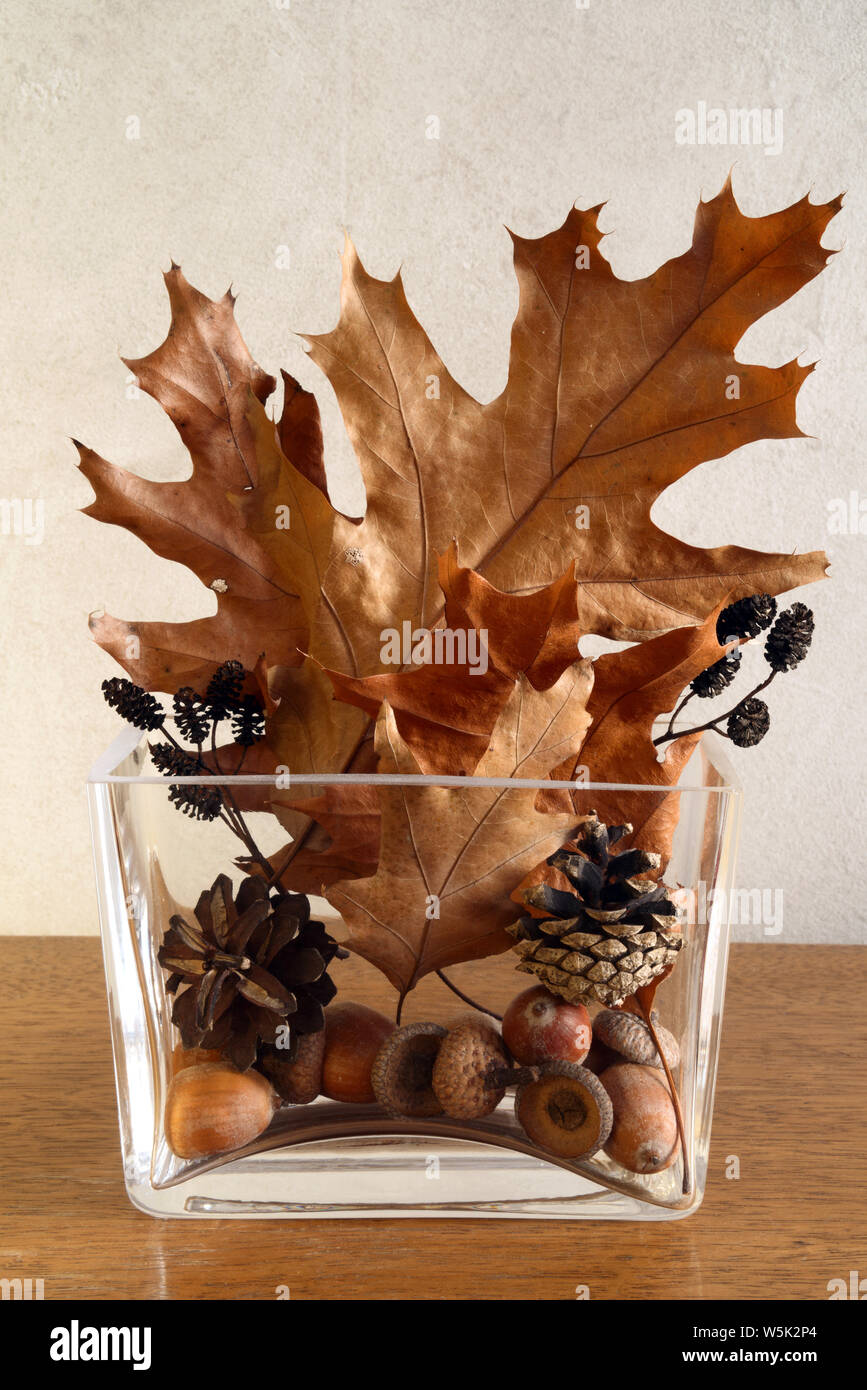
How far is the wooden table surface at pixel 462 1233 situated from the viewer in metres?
0.33

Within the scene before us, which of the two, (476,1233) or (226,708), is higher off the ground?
(226,708)

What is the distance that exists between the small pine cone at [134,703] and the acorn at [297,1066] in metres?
0.10

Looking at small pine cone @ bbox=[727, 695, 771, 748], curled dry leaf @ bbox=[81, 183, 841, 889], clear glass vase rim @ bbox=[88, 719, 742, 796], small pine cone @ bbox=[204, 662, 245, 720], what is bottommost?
clear glass vase rim @ bbox=[88, 719, 742, 796]

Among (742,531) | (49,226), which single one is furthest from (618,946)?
(49,226)

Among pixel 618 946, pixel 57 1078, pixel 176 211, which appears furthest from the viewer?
pixel 176 211

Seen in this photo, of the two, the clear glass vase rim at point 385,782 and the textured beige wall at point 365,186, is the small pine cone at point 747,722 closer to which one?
the clear glass vase rim at point 385,782

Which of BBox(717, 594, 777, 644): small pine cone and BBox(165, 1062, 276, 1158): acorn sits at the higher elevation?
BBox(717, 594, 777, 644): small pine cone

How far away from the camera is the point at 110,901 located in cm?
35

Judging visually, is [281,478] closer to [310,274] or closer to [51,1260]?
[51,1260]

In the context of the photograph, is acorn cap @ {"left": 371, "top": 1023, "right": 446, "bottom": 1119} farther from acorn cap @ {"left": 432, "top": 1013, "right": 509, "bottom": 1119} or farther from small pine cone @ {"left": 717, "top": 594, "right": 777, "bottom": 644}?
small pine cone @ {"left": 717, "top": 594, "right": 777, "bottom": 644}

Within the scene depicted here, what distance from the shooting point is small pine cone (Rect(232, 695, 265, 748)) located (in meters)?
0.37

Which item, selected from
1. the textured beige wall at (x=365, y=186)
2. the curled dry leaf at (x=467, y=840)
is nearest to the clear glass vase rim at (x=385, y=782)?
the curled dry leaf at (x=467, y=840)

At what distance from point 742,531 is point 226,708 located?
17.7 inches

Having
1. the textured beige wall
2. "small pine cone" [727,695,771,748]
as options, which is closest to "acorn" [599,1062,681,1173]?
"small pine cone" [727,695,771,748]
